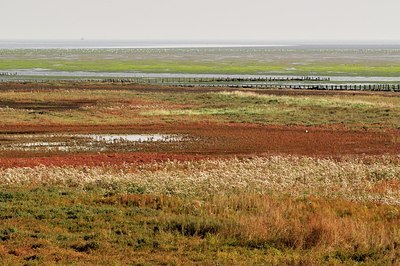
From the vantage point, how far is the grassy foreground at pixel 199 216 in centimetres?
1719

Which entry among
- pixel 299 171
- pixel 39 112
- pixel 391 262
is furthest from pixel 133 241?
pixel 39 112

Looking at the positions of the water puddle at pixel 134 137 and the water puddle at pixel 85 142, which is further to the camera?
the water puddle at pixel 134 137

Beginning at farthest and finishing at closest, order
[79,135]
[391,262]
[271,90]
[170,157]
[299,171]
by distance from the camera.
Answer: [271,90] → [79,135] → [170,157] → [299,171] → [391,262]

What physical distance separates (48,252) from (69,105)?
53.6 m

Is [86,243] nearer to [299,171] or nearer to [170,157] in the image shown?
[299,171]

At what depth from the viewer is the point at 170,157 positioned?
3625 cm

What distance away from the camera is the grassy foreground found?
677 inches

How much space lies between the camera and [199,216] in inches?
822

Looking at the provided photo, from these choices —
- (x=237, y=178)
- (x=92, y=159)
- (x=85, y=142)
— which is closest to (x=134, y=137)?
(x=85, y=142)

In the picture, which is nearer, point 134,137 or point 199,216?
point 199,216

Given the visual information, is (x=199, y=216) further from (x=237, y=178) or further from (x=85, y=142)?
(x=85, y=142)

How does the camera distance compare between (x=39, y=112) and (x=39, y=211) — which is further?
(x=39, y=112)

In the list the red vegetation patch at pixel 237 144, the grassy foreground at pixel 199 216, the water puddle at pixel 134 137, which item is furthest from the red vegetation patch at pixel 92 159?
the water puddle at pixel 134 137

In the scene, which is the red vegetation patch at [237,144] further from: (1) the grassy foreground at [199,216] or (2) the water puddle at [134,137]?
(1) the grassy foreground at [199,216]
